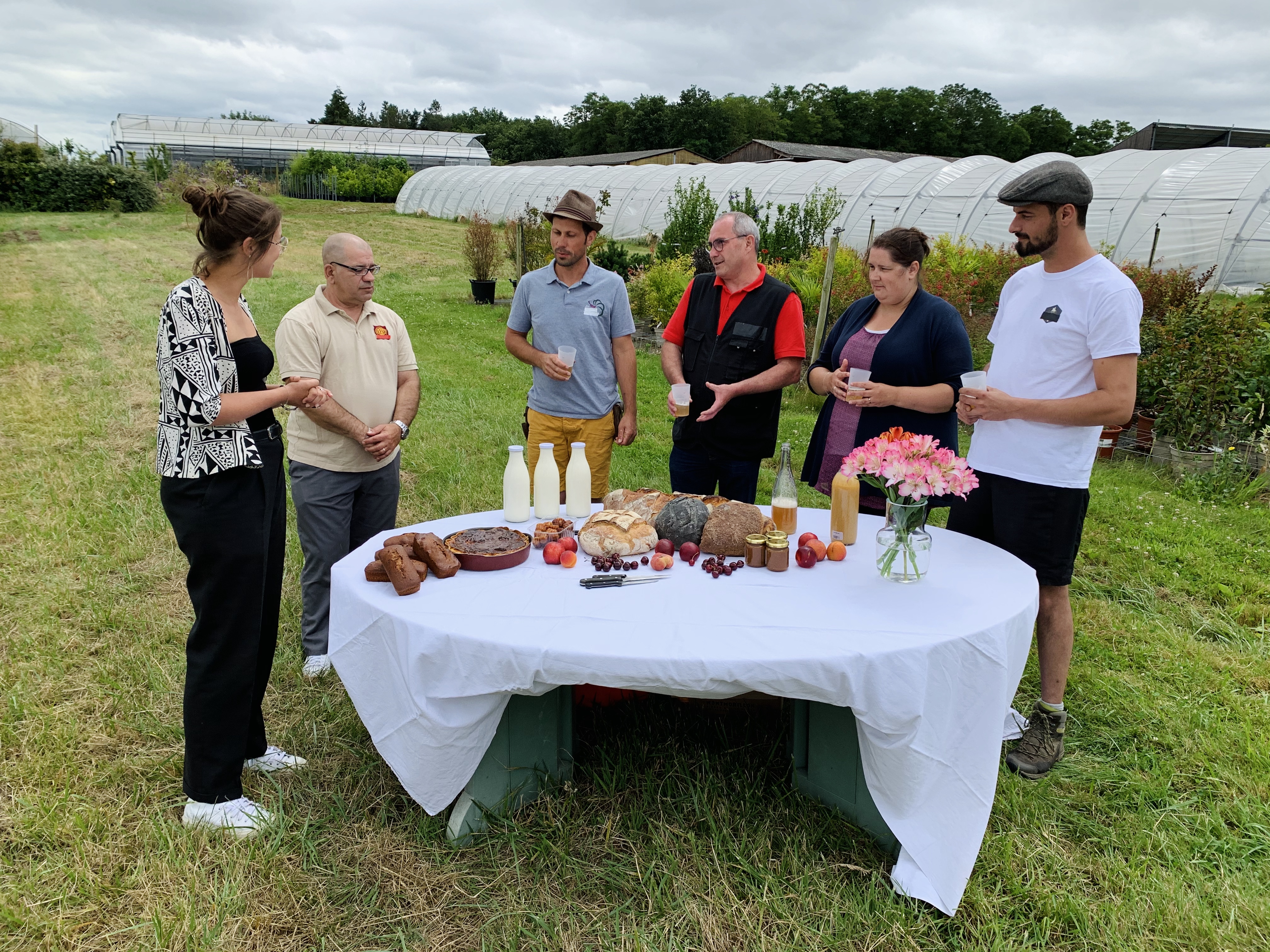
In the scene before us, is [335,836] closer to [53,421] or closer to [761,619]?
[761,619]

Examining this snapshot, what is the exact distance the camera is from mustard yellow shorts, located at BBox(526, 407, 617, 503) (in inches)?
166

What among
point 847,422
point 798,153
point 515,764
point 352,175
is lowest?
point 515,764

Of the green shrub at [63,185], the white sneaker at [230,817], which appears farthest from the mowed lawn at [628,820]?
the green shrub at [63,185]

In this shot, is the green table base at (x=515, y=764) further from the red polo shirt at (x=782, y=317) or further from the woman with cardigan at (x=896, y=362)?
the red polo shirt at (x=782, y=317)

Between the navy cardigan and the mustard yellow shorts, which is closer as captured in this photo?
the navy cardigan

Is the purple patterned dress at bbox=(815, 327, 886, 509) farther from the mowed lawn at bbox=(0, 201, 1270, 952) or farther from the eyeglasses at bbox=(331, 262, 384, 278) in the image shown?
the eyeglasses at bbox=(331, 262, 384, 278)

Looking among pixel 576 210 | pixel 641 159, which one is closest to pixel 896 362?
pixel 576 210

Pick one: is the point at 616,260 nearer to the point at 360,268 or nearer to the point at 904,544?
the point at 360,268

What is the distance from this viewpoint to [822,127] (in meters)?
59.7

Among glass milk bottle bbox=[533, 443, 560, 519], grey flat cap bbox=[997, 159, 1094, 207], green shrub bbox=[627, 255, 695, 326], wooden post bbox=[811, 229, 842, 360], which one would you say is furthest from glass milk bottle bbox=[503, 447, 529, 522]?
green shrub bbox=[627, 255, 695, 326]

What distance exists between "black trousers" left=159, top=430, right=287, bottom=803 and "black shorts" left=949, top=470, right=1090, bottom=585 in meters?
2.55

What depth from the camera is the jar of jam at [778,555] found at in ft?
9.00

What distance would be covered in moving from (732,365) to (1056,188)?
154 cm

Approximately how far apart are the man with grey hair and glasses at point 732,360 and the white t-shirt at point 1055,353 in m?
0.96
